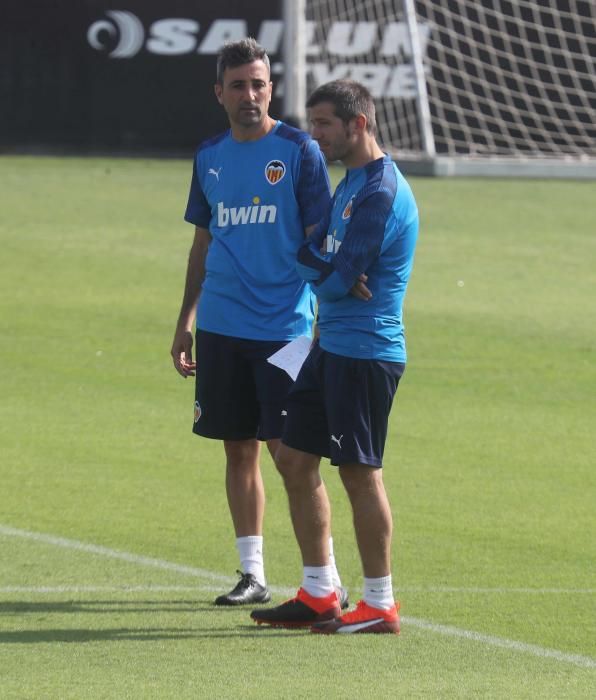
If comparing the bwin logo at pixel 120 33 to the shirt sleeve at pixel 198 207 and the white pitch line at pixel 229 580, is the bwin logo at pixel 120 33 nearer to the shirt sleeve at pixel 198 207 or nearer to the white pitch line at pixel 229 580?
the white pitch line at pixel 229 580

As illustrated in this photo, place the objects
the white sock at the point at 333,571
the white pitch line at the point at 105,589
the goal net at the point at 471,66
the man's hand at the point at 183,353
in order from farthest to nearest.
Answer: the goal net at the point at 471,66
the man's hand at the point at 183,353
the white pitch line at the point at 105,589
the white sock at the point at 333,571

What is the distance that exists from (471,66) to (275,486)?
14.3 metres

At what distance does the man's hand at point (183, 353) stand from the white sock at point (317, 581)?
1135mm

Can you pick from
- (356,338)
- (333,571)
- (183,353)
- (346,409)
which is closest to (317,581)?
(333,571)

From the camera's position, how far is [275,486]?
9.18 meters

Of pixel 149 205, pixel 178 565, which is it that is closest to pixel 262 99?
pixel 178 565

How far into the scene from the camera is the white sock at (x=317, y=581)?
650 centimetres

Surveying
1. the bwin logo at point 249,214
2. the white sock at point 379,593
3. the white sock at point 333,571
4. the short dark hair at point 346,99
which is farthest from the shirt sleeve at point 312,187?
the white sock at point 379,593

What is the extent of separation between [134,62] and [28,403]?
12544mm

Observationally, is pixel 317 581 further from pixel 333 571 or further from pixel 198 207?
pixel 198 207

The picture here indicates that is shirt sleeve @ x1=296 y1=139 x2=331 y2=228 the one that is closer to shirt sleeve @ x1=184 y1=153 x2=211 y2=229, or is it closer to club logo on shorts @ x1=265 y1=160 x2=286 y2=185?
club logo on shorts @ x1=265 y1=160 x2=286 y2=185

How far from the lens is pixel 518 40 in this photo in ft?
73.7

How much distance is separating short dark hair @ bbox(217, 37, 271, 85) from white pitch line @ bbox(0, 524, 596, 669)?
210cm

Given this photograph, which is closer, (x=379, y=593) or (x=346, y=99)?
(x=346, y=99)
